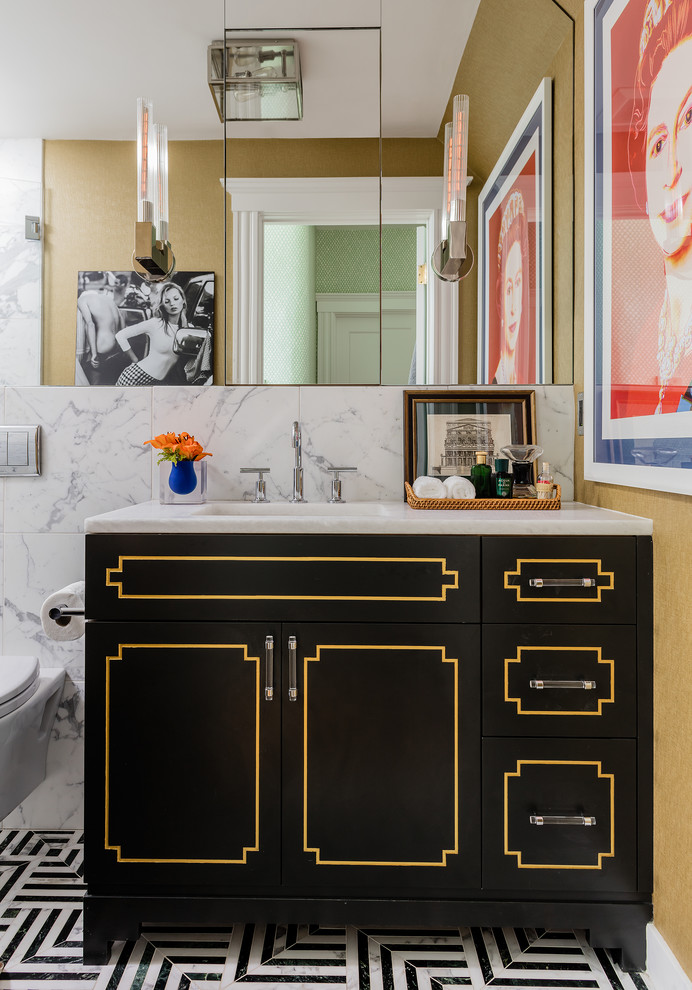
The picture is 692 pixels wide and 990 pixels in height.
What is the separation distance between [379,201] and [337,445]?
2.45 ft

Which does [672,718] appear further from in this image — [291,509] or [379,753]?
[291,509]

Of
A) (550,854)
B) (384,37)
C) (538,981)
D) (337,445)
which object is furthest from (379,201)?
(538,981)

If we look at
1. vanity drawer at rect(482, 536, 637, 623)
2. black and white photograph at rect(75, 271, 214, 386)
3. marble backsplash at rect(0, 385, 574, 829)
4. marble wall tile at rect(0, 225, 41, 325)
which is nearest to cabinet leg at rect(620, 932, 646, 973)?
vanity drawer at rect(482, 536, 637, 623)

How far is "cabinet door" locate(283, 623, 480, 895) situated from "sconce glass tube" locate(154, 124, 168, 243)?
1.26 m

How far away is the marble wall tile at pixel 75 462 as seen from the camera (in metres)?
1.96

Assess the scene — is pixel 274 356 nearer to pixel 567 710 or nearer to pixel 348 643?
pixel 348 643

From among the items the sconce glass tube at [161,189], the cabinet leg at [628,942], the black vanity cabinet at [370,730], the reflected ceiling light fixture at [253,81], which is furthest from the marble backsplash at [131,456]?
the cabinet leg at [628,942]

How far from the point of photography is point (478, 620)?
138cm

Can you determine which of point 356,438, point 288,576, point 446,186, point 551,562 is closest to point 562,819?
point 551,562

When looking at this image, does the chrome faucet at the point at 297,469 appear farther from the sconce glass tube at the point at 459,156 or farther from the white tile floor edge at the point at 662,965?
the white tile floor edge at the point at 662,965

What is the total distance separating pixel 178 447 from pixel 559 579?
1042 mm

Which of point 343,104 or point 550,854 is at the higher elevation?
point 343,104

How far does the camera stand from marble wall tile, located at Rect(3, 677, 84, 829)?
1956mm

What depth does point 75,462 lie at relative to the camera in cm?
196
